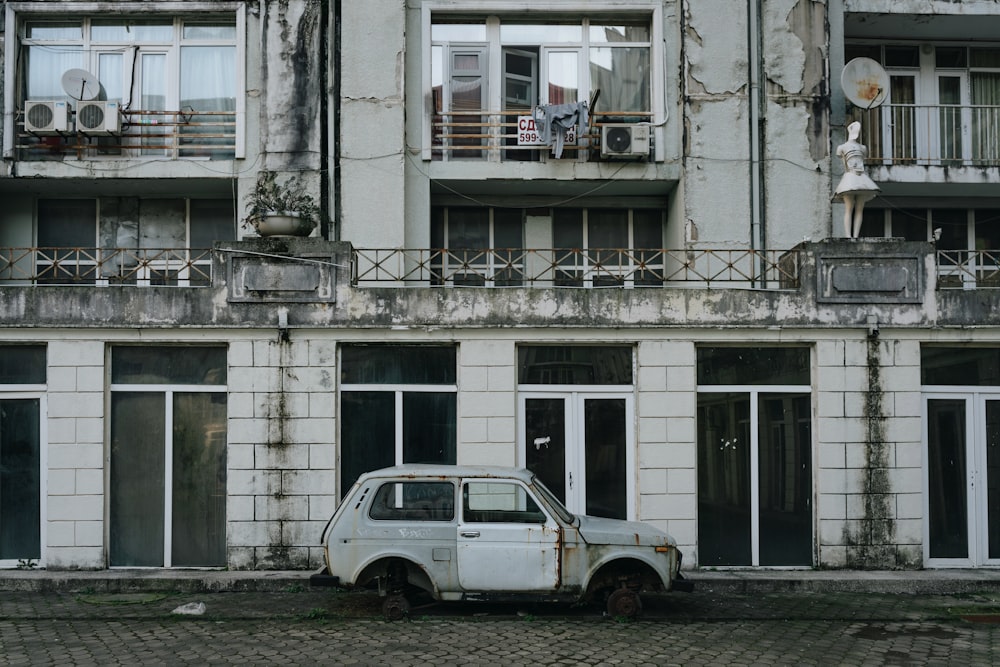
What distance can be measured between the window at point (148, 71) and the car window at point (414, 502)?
9372 mm

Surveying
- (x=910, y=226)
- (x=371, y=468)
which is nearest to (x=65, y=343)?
(x=371, y=468)

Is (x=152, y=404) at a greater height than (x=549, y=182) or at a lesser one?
lesser

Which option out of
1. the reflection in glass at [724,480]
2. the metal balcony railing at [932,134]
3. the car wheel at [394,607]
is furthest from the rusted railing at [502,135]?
the car wheel at [394,607]

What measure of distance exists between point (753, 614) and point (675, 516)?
7.74 ft

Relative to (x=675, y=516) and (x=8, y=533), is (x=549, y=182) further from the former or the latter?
(x=8, y=533)

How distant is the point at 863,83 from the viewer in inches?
653

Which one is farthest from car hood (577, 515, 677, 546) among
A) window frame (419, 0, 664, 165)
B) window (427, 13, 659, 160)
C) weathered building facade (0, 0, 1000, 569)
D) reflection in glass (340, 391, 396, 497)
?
window (427, 13, 659, 160)

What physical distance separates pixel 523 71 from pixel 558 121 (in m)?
1.46

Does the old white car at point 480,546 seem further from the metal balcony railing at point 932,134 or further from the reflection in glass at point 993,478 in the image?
the metal balcony railing at point 932,134

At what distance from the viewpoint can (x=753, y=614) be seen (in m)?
11.3

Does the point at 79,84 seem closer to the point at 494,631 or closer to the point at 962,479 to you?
the point at 494,631

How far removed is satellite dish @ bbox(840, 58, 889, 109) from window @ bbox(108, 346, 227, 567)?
11222 mm

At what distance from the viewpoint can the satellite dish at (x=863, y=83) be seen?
16.6 meters

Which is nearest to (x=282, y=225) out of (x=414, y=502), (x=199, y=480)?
(x=199, y=480)
